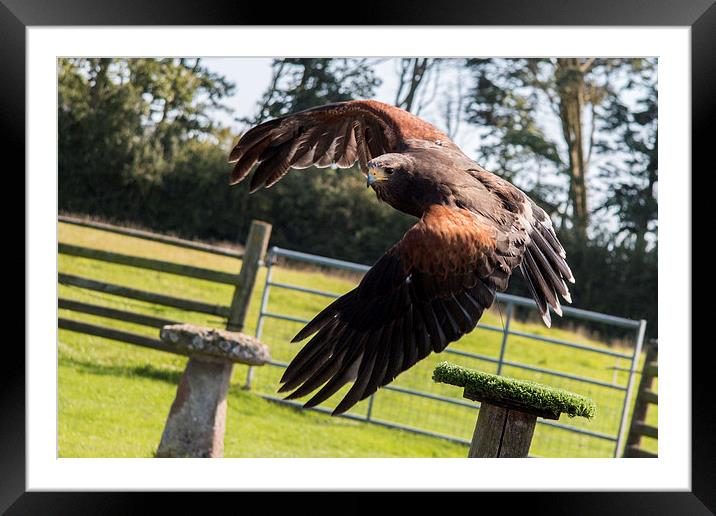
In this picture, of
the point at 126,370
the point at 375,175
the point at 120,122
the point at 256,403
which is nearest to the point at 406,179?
the point at 375,175

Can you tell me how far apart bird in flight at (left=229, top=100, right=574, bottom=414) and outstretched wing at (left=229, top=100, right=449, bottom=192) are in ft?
0.49

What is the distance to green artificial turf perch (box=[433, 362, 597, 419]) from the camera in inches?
126

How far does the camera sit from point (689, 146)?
3781 mm

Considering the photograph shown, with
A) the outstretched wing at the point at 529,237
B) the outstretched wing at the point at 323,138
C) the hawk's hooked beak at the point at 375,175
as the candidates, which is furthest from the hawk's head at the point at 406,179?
the outstretched wing at the point at 323,138

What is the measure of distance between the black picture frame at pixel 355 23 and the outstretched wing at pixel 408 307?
785 millimetres

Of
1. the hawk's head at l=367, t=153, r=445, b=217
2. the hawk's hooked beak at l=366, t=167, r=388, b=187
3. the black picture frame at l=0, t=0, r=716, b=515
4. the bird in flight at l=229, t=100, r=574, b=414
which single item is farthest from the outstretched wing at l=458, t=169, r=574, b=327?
the black picture frame at l=0, t=0, r=716, b=515

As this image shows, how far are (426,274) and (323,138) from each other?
58.1 inches

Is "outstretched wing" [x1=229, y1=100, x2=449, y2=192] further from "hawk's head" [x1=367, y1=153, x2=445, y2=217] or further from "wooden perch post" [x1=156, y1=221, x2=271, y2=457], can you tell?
"wooden perch post" [x1=156, y1=221, x2=271, y2=457]

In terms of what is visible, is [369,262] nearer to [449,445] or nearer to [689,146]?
[449,445]

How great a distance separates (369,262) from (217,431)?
7.20m

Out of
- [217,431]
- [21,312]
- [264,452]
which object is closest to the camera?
[21,312]

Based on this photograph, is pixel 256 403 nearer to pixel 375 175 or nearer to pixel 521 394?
pixel 375 175

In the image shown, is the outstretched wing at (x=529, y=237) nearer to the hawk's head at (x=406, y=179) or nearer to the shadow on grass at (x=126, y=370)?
the hawk's head at (x=406, y=179)

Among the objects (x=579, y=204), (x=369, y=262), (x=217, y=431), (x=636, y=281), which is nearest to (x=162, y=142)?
(x=369, y=262)
